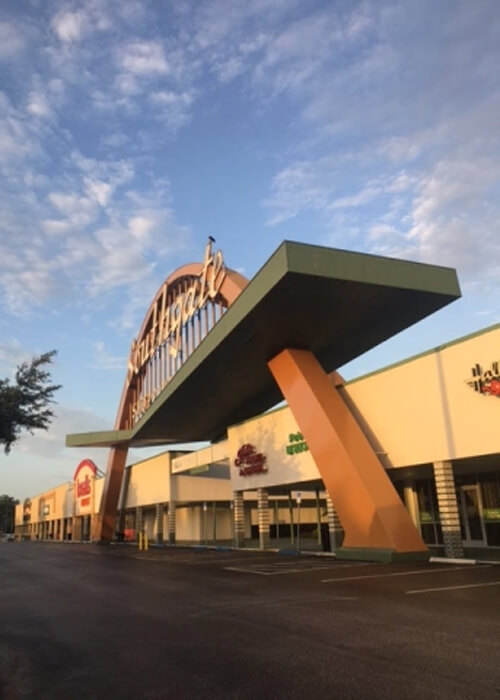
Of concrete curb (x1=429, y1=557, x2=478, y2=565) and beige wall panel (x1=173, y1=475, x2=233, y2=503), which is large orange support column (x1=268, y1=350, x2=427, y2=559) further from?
beige wall panel (x1=173, y1=475, x2=233, y2=503)

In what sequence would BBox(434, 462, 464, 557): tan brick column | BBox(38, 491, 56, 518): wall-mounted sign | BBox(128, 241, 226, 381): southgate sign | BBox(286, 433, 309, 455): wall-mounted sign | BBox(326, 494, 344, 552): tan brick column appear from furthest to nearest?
1. BBox(38, 491, 56, 518): wall-mounted sign
2. BBox(128, 241, 226, 381): southgate sign
3. BBox(286, 433, 309, 455): wall-mounted sign
4. BBox(326, 494, 344, 552): tan brick column
5. BBox(434, 462, 464, 557): tan brick column

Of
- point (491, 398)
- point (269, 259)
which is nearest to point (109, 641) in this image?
point (269, 259)

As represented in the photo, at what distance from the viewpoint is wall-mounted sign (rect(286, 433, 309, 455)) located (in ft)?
84.2

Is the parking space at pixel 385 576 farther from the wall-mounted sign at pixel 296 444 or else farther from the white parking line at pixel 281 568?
the wall-mounted sign at pixel 296 444

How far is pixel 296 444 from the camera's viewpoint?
26234mm

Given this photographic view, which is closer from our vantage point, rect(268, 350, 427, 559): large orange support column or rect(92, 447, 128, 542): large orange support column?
rect(268, 350, 427, 559): large orange support column

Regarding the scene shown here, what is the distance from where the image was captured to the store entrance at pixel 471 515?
23141 mm

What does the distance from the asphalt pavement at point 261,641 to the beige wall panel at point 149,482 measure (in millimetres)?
31466

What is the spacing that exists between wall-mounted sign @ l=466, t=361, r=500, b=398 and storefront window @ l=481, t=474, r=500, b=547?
6914 millimetres

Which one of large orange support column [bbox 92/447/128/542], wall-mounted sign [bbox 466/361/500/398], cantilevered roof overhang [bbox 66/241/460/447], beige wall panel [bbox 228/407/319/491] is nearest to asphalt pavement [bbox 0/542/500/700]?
wall-mounted sign [bbox 466/361/500/398]

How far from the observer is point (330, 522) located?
24016 millimetres

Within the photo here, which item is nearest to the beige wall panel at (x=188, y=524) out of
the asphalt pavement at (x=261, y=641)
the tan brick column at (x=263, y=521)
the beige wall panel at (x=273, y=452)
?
the beige wall panel at (x=273, y=452)

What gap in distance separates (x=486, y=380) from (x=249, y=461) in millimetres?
16240

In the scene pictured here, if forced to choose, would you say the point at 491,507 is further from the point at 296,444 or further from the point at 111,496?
the point at 111,496
